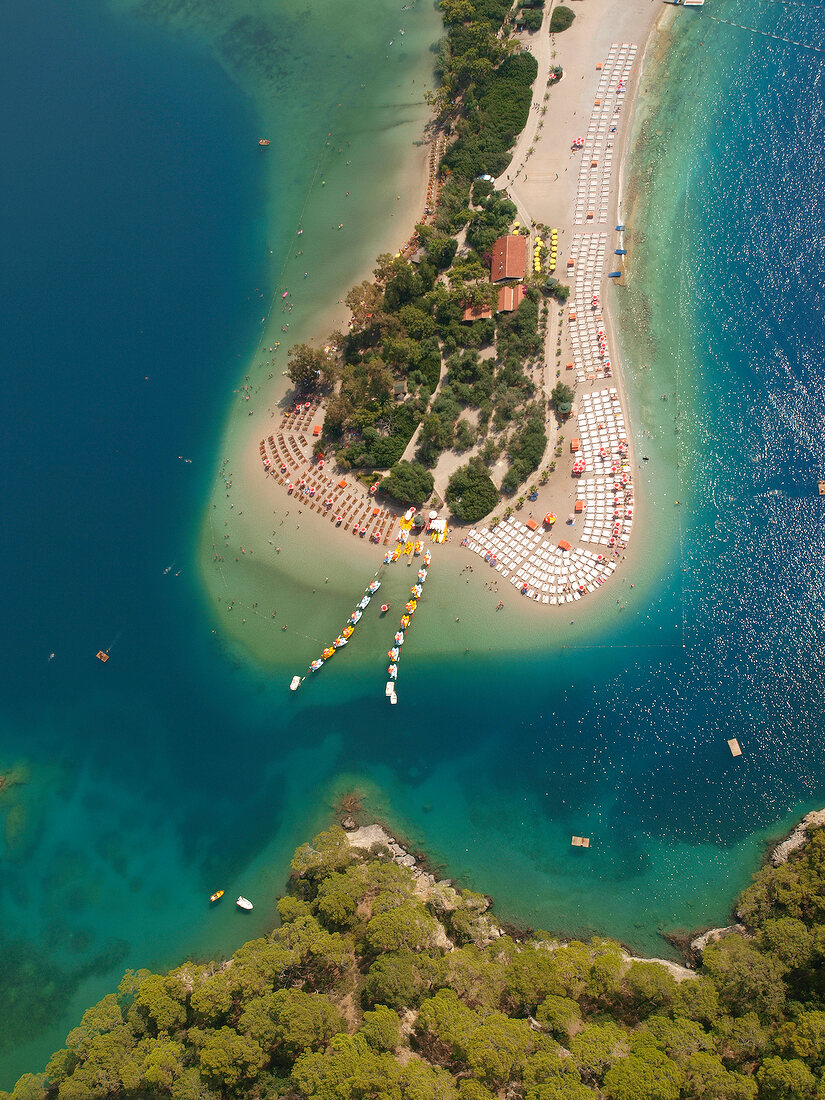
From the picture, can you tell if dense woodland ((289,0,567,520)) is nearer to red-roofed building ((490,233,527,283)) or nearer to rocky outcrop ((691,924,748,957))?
red-roofed building ((490,233,527,283))

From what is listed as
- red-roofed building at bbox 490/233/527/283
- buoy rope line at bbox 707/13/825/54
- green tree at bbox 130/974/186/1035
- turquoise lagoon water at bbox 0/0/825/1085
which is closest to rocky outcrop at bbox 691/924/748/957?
turquoise lagoon water at bbox 0/0/825/1085

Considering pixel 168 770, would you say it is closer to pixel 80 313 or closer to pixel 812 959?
pixel 80 313

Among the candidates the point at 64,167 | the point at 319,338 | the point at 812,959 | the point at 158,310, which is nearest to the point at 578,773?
the point at 812,959

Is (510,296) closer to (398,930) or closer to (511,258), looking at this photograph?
(511,258)

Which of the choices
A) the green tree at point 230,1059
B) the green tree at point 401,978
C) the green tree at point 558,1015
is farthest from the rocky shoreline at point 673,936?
the green tree at point 230,1059

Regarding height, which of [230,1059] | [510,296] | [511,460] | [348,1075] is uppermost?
[510,296]

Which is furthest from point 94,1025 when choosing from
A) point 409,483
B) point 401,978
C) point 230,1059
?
point 409,483
